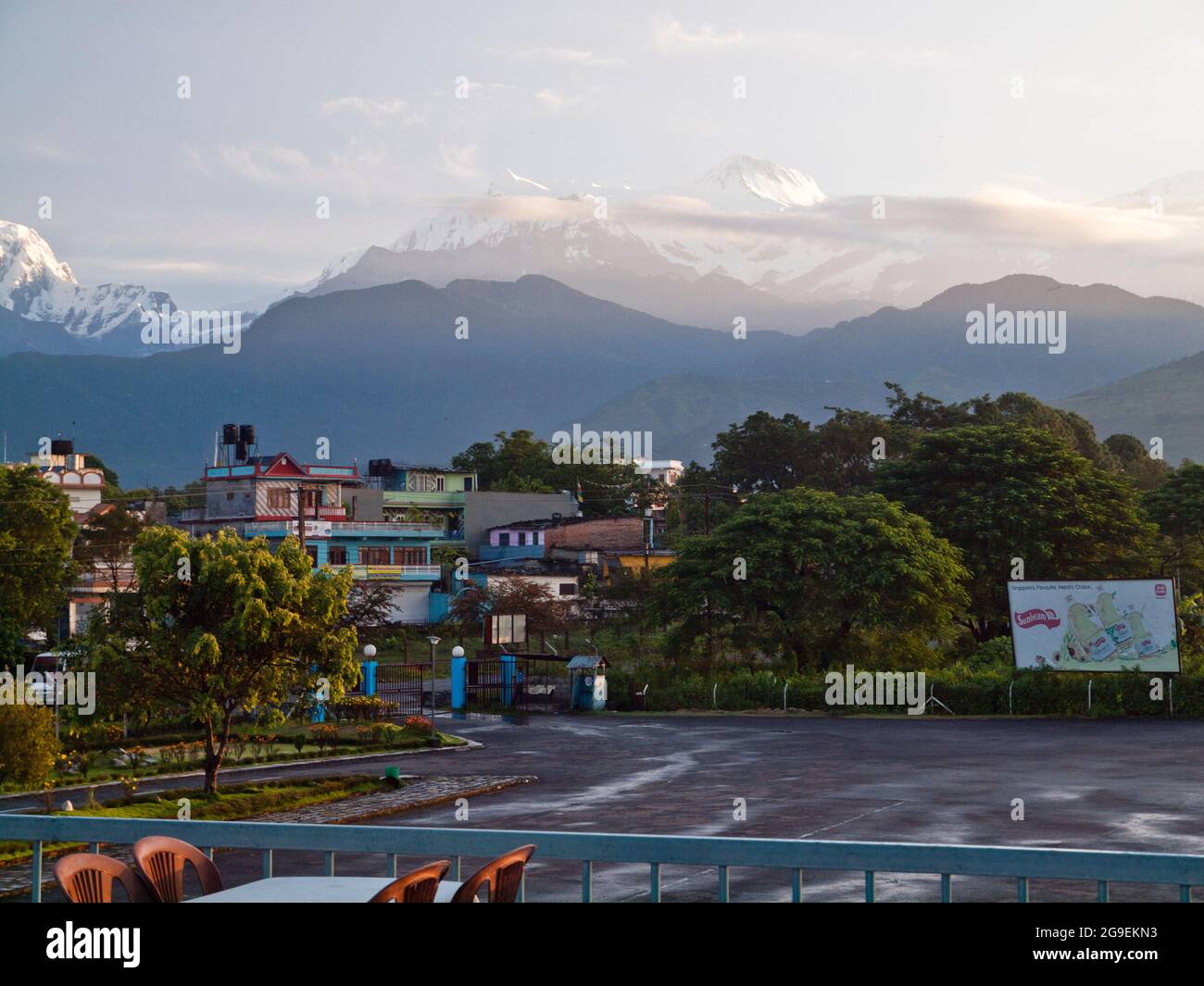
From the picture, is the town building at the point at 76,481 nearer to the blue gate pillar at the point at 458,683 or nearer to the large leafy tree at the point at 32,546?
the large leafy tree at the point at 32,546

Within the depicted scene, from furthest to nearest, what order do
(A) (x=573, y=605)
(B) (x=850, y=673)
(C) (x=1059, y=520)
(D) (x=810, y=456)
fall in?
(D) (x=810, y=456) → (A) (x=573, y=605) → (C) (x=1059, y=520) → (B) (x=850, y=673)

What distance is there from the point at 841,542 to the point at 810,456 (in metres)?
55.0

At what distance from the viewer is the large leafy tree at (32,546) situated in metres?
52.5

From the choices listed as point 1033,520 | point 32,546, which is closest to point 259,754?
point 32,546

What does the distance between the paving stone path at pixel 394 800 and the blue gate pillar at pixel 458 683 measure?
18942 mm

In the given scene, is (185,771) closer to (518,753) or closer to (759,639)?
(518,753)

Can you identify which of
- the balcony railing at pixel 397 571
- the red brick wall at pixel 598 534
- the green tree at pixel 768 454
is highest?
the green tree at pixel 768 454

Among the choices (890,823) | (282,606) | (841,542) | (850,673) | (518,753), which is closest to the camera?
(890,823)

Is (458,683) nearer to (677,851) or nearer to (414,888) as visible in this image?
(677,851)

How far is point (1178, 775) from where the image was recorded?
2616 centimetres

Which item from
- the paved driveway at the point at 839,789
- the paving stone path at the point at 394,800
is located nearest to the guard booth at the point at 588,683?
the paved driveway at the point at 839,789
